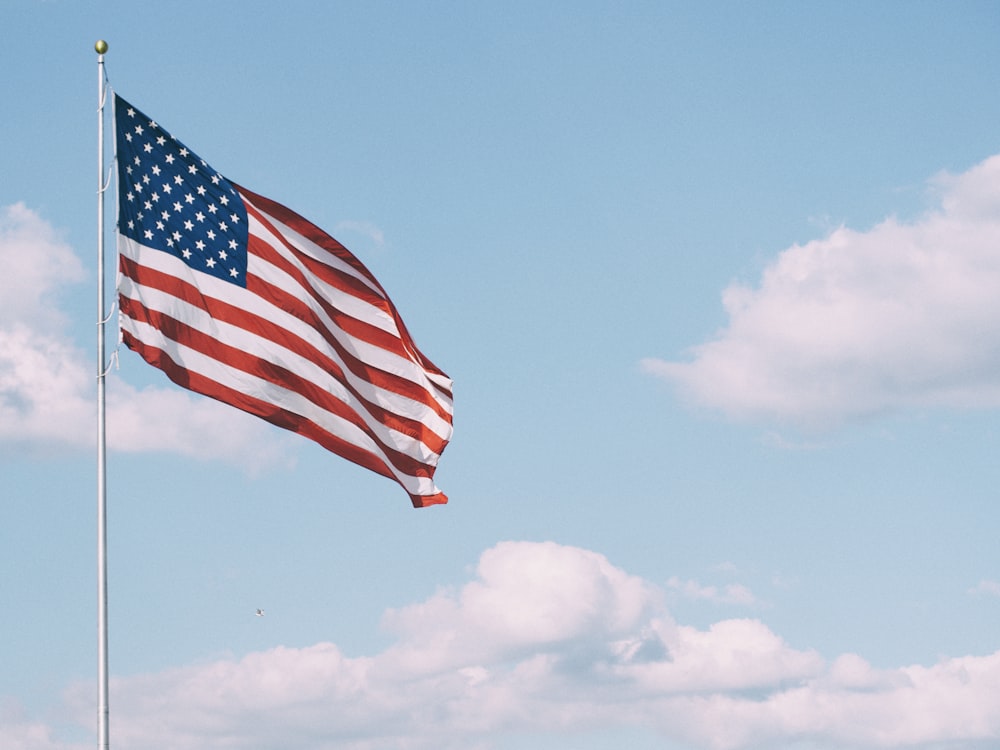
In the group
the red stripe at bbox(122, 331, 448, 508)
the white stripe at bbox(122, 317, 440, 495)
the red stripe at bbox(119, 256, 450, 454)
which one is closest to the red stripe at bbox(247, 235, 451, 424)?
the red stripe at bbox(119, 256, 450, 454)

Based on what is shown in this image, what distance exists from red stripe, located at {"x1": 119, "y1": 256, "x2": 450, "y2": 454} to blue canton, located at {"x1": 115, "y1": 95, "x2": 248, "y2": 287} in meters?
0.73

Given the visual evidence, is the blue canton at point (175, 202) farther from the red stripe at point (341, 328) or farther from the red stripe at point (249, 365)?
the red stripe at point (249, 365)

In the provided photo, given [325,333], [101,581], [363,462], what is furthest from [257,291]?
[101,581]

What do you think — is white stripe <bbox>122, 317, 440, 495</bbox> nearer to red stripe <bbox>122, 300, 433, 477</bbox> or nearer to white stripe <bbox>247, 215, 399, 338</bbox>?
red stripe <bbox>122, 300, 433, 477</bbox>

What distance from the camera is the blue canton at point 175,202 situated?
36625 mm

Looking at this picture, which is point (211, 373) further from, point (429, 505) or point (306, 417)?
point (429, 505)

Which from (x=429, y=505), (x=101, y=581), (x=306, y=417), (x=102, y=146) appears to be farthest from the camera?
(x=429, y=505)

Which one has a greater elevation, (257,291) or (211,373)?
(257,291)

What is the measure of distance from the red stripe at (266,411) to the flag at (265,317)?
35 millimetres

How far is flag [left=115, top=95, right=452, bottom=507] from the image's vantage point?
36281mm

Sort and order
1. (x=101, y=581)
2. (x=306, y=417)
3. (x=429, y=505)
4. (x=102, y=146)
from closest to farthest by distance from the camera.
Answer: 1. (x=101, y=581)
2. (x=102, y=146)
3. (x=306, y=417)
4. (x=429, y=505)

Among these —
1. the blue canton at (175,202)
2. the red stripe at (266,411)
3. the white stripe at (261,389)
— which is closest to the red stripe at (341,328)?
the blue canton at (175,202)

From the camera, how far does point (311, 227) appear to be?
133 ft

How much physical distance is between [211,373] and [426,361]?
26.2 ft
